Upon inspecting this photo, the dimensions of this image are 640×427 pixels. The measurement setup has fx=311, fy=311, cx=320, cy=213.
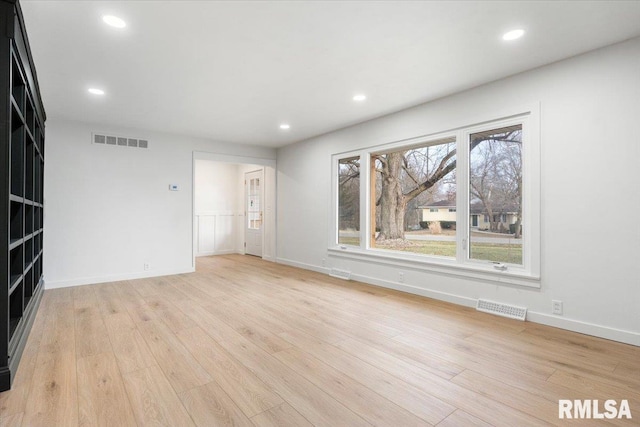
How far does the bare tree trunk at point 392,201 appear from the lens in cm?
490

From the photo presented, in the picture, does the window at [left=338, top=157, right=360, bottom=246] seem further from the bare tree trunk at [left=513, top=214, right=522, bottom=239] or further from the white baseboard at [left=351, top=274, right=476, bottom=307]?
the bare tree trunk at [left=513, top=214, right=522, bottom=239]

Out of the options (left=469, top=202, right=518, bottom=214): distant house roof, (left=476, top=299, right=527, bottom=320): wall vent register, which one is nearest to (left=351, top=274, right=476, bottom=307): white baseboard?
(left=476, top=299, right=527, bottom=320): wall vent register

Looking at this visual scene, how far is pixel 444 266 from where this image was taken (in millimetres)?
4008

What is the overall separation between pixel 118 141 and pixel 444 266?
5.57 m

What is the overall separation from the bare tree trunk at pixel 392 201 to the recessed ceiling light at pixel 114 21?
3.77 m

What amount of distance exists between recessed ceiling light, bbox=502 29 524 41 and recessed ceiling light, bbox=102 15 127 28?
10.3 ft

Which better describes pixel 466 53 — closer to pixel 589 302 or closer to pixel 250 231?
pixel 589 302

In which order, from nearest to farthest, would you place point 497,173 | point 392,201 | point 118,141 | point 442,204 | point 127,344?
point 127,344
point 497,173
point 442,204
point 392,201
point 118,141

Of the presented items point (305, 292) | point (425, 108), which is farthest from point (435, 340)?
point (425, 108)

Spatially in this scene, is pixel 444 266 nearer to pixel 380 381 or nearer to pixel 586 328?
pixel 586 328

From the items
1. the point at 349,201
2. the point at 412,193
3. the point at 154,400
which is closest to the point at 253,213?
the point at 349,201

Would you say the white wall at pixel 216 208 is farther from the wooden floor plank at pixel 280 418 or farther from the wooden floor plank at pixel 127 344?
the wooden floor plank at pixel 280 418

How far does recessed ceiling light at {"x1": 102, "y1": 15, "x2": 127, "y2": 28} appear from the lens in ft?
7.83

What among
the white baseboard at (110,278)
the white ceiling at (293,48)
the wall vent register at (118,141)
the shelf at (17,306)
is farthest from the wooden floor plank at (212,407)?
the wall vent register at (118,141)
